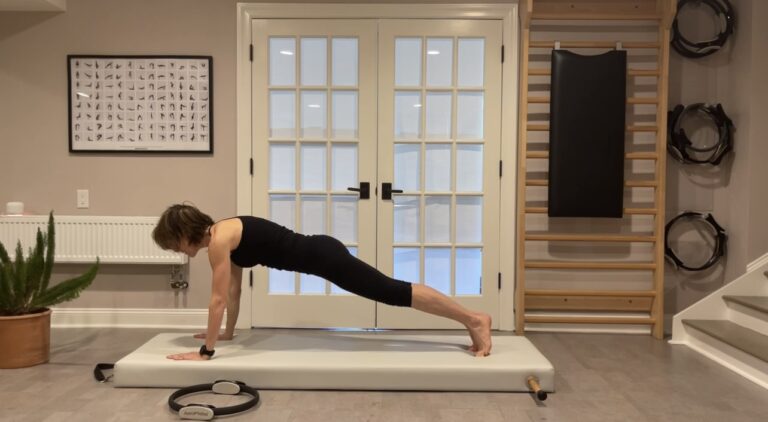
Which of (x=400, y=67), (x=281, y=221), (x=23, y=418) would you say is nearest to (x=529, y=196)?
(x=400, y=67)

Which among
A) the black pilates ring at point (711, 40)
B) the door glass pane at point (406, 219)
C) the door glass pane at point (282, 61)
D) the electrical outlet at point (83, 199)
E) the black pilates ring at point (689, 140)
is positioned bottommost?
the door glass pane at point (406, 219)

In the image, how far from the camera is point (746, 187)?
3910mm

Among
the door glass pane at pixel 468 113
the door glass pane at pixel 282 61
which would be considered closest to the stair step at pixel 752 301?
the door glass pane at pixel 468 113

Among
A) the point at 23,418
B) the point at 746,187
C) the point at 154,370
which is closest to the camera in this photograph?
the point at 23,418

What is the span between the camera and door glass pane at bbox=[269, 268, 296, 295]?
415 cm

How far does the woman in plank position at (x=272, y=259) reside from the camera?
2.79 m

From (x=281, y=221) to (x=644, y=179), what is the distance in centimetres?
245

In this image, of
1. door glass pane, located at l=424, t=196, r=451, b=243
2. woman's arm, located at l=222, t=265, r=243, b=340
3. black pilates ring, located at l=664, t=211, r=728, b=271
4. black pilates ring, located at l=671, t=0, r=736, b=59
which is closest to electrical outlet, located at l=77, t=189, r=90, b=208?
woman's arm, located at l=222, t=265, r=243, b=340

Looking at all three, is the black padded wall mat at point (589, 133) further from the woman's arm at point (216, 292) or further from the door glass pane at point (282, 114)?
the woman's arm at point (216, 292)

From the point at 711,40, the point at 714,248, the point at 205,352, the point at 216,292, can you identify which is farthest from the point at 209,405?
the point at 711,40

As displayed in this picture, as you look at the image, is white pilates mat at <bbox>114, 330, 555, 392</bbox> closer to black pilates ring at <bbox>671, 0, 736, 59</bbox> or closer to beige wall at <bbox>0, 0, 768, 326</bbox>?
beige wall at <bbox>0, 0, 768, 326</bbox>

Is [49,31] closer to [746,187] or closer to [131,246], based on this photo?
[131,246]

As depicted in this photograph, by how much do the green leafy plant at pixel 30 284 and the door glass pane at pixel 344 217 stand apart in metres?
1.57

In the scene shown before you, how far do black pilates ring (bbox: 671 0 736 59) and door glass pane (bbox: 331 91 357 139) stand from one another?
7.06ft
